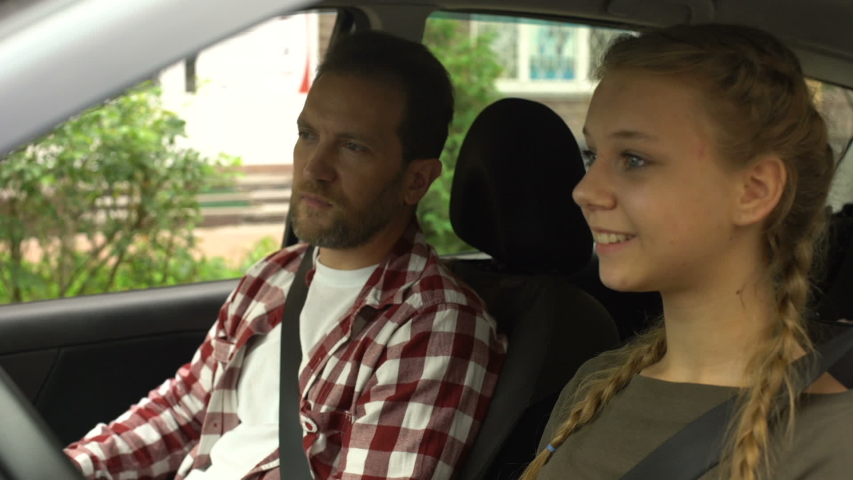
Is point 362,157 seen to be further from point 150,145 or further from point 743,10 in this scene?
point 150,145

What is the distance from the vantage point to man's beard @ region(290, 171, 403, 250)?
2.12m

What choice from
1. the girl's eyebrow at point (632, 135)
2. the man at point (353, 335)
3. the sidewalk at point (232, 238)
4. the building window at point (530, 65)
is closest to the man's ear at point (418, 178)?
the man at point (353, 335)

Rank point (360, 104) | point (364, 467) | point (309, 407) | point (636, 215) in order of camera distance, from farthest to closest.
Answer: point (360, 104) → point (309, 407) → point (364, 467) → point (636, 215)

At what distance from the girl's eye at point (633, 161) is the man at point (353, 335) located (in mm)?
617

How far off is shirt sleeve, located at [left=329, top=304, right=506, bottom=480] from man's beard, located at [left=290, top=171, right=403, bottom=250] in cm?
27

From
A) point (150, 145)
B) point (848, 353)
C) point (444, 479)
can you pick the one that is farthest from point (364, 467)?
point (150, 145)

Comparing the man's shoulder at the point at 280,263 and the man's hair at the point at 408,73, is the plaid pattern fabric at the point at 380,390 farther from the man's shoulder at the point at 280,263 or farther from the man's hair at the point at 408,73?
Answer: the man's hair at the point at 408,73

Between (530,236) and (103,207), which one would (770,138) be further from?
(103,207)

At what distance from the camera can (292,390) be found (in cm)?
204

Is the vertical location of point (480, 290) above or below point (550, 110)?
below

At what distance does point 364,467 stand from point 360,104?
2.57 feet

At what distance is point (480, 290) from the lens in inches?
88.1

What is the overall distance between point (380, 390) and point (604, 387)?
1.62ft

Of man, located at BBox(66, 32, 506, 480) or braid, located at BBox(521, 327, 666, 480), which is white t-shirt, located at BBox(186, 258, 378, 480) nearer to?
man, located at BBox(66, 32, 506, 480)
